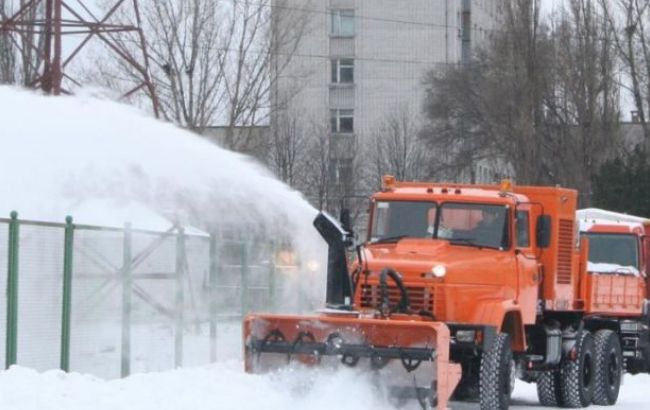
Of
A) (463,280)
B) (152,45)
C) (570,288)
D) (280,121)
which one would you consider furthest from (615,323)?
Answer: (280,121)

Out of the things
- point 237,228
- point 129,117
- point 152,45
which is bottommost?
point 237,228

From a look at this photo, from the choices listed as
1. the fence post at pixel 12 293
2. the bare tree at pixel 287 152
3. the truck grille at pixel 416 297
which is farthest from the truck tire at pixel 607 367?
the bare tree at pixel 287 152

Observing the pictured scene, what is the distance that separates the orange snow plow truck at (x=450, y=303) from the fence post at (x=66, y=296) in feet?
10.6

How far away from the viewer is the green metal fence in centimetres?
1736

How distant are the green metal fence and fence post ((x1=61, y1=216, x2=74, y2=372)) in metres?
0.01

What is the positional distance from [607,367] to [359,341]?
643 centimetres

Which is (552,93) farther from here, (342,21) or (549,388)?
(549,388)

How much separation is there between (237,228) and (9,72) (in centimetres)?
1651

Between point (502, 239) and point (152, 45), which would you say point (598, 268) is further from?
point (152, 45)

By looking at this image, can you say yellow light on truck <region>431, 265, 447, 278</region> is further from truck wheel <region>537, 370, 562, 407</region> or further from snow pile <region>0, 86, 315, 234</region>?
truck wheel <region>537, 370, 562, 407</region>

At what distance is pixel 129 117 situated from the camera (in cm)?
1834

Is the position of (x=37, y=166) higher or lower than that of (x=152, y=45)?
lower

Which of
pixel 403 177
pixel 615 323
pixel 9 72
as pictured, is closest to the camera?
pixel 615 323

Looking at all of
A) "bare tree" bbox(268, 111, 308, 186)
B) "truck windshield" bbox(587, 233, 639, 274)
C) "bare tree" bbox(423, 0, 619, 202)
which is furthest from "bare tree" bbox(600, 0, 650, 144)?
"truck windshield" bbox(587, 233, 639, 274)
